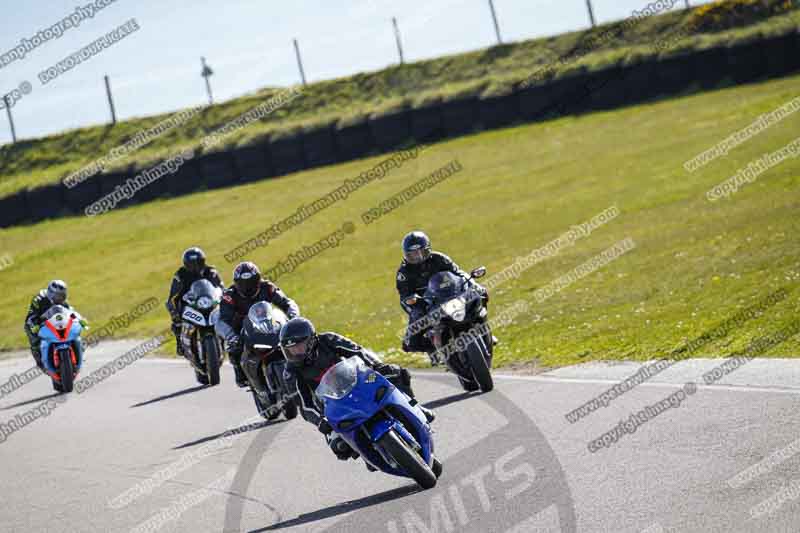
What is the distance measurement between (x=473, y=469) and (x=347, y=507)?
3.56 feet

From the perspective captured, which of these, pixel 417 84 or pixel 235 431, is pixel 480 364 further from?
pixel 417 84

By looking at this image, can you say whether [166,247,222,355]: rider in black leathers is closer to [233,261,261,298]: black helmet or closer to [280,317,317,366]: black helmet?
[233,261,261,298]: black helmet

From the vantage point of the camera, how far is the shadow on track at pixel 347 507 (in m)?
8.68

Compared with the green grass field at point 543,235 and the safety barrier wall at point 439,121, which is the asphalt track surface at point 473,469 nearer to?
the green grass field at point 543,235

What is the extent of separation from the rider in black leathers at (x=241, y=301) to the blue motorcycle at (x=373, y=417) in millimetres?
4478

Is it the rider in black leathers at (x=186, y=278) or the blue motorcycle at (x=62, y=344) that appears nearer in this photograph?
the rider in black leathers at (x=186, y=278)

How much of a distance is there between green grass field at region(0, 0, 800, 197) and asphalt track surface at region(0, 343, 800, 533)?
103 feet

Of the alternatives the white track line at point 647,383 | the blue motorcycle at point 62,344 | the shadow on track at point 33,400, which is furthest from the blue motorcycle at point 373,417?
the shadow on track at point 33,400

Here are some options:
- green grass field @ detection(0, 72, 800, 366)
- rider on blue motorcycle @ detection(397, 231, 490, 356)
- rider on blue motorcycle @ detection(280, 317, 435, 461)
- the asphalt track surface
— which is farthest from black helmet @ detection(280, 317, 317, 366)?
green grass field @ detection(0, 72, 800, 366)

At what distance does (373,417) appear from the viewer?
8898 mm

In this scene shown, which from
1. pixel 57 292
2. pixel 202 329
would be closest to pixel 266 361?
pixel 202 329

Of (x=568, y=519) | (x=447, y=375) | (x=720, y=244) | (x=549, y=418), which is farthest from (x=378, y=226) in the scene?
(x=568, y=519)

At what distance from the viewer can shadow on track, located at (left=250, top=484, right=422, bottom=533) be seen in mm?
8680

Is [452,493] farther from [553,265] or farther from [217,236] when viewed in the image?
[217,236]
